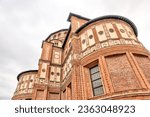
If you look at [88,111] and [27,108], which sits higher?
[27,108]

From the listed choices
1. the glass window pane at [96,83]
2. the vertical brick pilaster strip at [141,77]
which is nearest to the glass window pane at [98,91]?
the glass window pane at [96,83]

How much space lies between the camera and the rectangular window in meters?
9.81

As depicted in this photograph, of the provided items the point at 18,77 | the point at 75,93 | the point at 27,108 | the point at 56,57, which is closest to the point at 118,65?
the point at 75,93

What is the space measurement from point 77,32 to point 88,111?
11.0m

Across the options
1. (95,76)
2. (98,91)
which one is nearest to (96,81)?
(95,76)

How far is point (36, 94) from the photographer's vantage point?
52.6ft

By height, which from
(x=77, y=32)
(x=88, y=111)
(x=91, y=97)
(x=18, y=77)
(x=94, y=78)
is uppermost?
(x=18, y=77)

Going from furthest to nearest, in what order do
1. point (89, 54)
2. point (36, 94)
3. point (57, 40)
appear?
point (57, 40) → point (36, 94) → point (89, 54)

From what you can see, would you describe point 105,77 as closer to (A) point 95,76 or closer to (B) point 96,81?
(B) point 96,81

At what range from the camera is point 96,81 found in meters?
10.4

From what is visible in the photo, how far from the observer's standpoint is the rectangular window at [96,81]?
9.81m

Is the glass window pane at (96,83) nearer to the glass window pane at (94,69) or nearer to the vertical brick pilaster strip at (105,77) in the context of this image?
the vertical brick pilaster strip at (105,77)

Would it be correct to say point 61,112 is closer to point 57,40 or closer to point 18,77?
point 57,40

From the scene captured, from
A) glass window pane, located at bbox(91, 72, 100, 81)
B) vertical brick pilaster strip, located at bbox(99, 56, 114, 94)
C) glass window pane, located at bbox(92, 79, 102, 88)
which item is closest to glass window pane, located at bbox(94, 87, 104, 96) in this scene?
glass window pane, located at bbox(92, 79, 102, 88)
